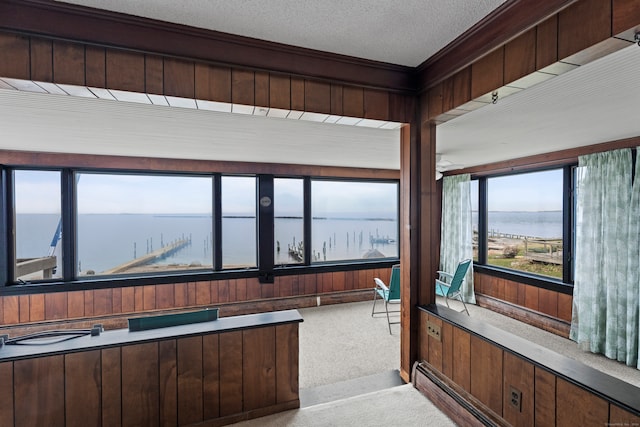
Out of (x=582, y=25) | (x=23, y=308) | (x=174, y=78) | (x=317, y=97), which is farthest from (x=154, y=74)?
(x=23, y=308)

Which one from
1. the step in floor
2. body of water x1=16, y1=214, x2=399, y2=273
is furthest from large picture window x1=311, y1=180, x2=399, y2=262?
the step in floor

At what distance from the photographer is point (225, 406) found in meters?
1.94

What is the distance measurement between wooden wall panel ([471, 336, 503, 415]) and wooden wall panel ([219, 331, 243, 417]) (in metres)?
1.50

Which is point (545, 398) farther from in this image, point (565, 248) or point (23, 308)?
point (23, 308)

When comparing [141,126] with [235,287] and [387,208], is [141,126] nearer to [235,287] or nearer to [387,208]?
[235,287]

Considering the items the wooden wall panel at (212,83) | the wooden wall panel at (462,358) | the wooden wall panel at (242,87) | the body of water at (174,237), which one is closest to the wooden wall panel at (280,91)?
the wooden wall panel at (242,87)

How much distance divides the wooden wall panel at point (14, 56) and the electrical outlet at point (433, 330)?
108 inches

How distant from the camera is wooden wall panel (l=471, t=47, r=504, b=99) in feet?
5.02

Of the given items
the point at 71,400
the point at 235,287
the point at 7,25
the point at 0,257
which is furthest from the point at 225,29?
the point at 0,257

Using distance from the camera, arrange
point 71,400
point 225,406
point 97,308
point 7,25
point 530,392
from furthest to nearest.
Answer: point 97,308, point 225,406, point 71,400, point 530,392, point 7,25

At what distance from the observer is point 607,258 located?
10.3ft

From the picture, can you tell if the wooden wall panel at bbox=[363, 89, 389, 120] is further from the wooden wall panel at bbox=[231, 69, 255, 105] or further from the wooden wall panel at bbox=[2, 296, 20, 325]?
the wooden wall panel at bbox=[2, 296, 20, 325]

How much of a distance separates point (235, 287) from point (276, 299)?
663 mm

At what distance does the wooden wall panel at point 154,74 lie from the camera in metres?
1.56
